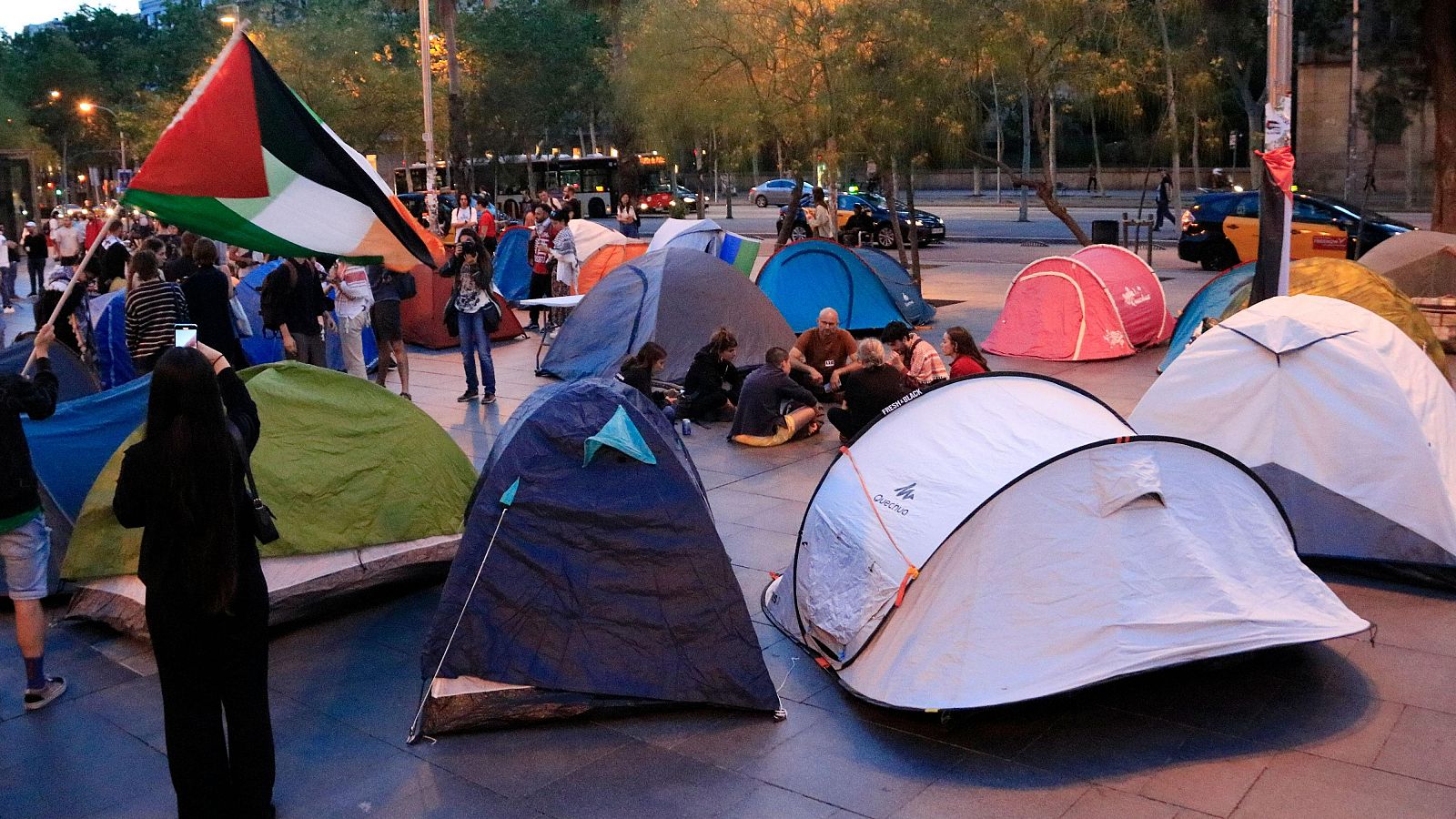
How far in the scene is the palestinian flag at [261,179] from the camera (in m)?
6.16

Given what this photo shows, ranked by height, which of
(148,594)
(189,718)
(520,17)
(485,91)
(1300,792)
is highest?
(520,17)

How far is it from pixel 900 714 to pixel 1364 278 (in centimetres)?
892

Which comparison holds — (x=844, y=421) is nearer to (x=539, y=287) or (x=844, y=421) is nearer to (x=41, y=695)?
(x=41, y=695)

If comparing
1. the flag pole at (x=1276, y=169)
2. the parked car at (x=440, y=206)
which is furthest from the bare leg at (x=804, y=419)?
the parked car at (x=440, y=206)

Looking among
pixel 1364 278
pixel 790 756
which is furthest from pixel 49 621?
pixel 1364 278

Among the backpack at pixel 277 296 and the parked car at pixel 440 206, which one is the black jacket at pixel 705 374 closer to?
the backpack at pixel 277 296

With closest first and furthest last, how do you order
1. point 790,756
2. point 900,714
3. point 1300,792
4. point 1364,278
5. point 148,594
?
point 148,594 < point 1300,792 < point 790,756 < point 900,714 < point 1364,278

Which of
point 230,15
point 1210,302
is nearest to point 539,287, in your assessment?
point 230,15

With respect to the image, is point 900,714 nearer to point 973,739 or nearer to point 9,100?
point 973,739

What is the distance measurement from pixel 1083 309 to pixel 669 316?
16.6ft

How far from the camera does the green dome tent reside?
6.91 metres

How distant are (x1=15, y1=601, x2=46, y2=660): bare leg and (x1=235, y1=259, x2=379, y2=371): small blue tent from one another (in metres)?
7.39

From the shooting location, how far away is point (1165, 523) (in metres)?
5.71

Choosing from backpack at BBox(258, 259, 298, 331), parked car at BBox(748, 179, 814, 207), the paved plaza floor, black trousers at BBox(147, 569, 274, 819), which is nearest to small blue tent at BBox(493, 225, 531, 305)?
backpack at BBox(258, 259, 298, 331)
